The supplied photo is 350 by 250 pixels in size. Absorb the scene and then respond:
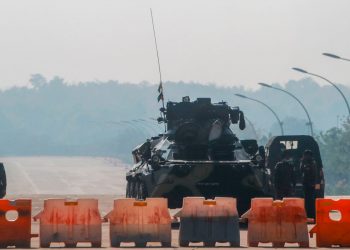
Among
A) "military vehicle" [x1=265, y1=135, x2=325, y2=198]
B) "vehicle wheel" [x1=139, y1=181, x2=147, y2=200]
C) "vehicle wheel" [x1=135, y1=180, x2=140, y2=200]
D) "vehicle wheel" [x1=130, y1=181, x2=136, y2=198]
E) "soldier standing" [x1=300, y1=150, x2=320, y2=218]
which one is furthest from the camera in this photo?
"military vehicle" [x1=265, y1=135, x2=325, y2=198]

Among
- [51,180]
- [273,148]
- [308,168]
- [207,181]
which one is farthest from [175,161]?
[51,180]

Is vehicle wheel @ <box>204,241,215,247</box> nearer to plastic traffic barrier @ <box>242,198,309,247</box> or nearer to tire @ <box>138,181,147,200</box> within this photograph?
plastic traffic barrier @ <box>242,198,309,247</box>

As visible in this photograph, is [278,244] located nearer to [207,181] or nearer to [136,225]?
[136,225]

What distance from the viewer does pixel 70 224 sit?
2506 centimetres

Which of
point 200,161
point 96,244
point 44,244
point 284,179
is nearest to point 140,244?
point 96,244

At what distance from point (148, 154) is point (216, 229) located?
34.7 ft

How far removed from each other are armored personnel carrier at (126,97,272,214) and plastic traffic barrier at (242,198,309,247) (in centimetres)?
893

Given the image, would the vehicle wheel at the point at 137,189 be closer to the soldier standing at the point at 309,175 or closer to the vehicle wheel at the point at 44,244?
the soldier standing at the point at 309,175

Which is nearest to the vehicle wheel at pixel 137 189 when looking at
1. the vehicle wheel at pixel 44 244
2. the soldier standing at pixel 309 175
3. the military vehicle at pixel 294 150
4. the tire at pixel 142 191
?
the tire at pixel 142 191

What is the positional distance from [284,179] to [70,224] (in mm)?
9283

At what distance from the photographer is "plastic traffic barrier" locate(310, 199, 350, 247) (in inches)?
976

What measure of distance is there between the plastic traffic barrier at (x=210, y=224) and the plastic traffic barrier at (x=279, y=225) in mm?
335

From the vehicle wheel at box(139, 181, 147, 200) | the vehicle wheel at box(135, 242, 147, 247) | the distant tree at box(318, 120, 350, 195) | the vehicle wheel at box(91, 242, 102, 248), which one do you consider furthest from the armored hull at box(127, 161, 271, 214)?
A: the distant tree at box(318, 120, 350, 195)

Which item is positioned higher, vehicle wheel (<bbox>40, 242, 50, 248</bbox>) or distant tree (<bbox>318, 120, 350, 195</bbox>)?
distant tree (<bbox>318, 120, 350, 195</bbox>)
